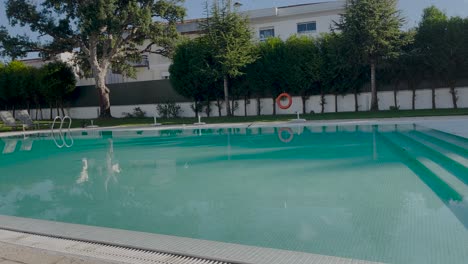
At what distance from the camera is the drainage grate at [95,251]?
9.04ft

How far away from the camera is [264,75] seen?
2047 centimetres

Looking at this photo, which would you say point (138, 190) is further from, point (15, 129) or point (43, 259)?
point (15, 129)

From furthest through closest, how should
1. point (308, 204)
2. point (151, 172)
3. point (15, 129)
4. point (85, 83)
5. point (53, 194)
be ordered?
point (85, 83), point (15, 129), point (151, 172), point (53, 194), point (308, 204)

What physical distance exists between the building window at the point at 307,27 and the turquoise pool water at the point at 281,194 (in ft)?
63.9

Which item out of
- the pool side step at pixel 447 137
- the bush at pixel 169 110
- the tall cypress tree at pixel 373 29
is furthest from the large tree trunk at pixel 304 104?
the pool side step at pixel 447 137

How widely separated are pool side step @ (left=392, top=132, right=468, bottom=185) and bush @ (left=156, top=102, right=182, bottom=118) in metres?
15.2

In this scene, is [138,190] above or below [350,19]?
below

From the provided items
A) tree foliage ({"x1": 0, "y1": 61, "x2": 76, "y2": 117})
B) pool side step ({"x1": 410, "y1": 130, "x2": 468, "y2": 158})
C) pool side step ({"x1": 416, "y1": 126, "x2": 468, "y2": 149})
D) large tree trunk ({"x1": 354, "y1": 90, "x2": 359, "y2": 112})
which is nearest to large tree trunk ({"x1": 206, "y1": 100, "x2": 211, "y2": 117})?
large tree trunk ({"x1": 354, "y1": 90, "x2": 359, "y2": 112})

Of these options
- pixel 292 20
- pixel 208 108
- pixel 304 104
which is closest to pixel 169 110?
pixel 208 108

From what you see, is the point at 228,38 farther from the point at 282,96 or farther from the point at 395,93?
the point at 395,93

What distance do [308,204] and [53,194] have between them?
12.2 ft

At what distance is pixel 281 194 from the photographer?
5109 mm

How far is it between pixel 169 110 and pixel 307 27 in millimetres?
12588

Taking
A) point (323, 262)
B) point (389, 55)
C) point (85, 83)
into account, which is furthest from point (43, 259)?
point (85, 83)
